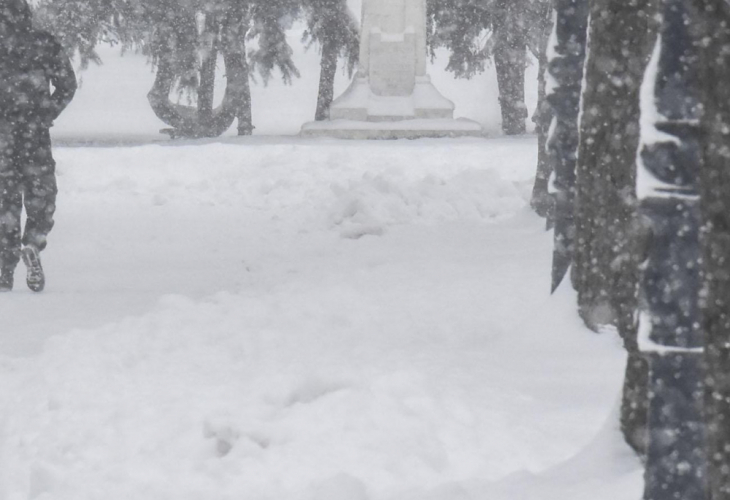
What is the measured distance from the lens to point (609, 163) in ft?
17.9

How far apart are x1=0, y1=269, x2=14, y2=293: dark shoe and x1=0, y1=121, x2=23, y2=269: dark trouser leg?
0.11 ft

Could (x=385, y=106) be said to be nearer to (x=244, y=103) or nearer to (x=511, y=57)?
(x=511, y=57)

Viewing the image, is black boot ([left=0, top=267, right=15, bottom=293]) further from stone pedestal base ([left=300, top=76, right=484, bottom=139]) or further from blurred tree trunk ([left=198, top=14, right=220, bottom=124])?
blurred tree trunk ([left=198, top=14, right=220, bottom=124])

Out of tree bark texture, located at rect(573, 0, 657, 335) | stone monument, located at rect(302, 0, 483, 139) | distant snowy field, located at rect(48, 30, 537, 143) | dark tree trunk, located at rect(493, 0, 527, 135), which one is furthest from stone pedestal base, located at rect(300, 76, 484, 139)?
tree bark texture, located at rect(573, 0, 657, 335)

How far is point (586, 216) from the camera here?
574 cm

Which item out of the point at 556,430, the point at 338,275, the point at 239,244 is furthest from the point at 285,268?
the point at 556,430

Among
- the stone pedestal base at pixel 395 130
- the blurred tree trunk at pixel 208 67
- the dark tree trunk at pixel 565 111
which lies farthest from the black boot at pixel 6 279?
the blurred tree trunk at pixel 208 67

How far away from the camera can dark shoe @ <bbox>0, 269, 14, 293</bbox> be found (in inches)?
325

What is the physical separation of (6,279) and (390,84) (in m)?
18.2

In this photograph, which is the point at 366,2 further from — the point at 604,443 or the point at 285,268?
the point at 604,443

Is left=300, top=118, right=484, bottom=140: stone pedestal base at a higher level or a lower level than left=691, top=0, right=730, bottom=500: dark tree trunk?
lower

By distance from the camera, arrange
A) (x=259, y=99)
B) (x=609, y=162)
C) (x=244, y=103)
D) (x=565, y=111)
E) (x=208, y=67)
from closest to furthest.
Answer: (x=609, y=162) → (x=565, y=111) → (x=208, y=67) → (x=244, y=103) → (x=259, y=99)

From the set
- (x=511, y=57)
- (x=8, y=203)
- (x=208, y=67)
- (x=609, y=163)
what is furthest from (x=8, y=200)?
(x=511, y=57)

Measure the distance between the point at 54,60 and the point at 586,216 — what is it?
156 inches
